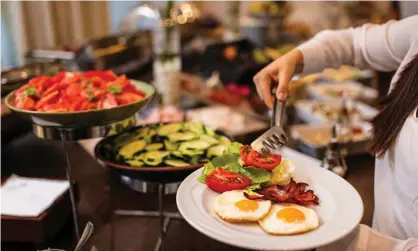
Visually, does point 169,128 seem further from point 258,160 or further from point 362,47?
point 362,47

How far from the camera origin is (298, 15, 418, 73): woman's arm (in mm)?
1209

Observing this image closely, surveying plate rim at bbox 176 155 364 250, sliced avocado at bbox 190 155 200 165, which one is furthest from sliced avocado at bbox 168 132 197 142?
plate rim at bbox 176 155 364 250

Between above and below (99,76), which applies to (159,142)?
below

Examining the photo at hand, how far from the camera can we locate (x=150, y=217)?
136 cm

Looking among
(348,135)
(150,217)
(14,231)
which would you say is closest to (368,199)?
(348,135)

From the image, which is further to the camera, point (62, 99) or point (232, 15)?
point (232, 15)

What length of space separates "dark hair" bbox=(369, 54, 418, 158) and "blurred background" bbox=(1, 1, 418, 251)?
1.03 ft

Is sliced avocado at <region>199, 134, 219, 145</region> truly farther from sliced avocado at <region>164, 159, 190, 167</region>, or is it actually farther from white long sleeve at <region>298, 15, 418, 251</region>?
white long sleeve at <region>298, 15, 418, 251</region>

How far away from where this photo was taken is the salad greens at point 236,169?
86 centimetres

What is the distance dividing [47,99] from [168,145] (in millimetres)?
321

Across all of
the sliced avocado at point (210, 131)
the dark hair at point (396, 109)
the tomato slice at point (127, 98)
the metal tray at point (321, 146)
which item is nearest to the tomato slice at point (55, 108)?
the tomato slice at point (127, 98)

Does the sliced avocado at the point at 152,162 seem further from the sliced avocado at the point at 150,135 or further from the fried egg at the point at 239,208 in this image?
the fried egg at the point at 239,208

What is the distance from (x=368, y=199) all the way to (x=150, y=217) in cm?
66

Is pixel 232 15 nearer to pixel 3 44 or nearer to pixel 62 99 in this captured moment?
pixel 3 44
